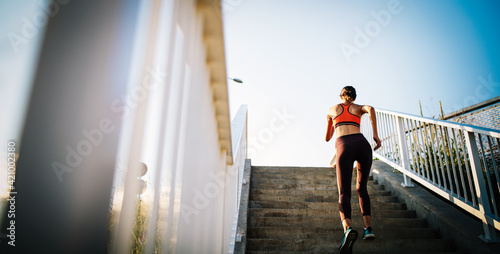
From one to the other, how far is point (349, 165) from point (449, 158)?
7.39 ft

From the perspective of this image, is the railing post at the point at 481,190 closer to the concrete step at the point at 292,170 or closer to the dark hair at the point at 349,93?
the dark hair at the point at 349,93

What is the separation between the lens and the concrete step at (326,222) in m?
3.27

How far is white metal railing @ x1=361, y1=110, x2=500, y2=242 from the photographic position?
8.27 feet

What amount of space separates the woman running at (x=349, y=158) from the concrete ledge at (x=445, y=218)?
0.96 meters

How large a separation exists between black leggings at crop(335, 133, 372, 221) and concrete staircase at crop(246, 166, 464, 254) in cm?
61

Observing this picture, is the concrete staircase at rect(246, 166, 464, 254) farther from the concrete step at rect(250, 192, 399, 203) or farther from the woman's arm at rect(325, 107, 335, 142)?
the woman's arm at rect(325, 107, 335, 142)

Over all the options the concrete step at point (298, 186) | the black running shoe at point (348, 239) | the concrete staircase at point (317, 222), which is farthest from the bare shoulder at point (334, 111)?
the concrete step at point (298, 186)

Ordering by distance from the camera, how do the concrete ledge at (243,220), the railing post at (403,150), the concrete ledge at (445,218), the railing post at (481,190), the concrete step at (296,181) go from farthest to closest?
the concrete step at (296,181)
the railing post at (403,150)
the concrete ledge at (243,220)
the concrete ledge at (445,218)
the railing post at (481,190)

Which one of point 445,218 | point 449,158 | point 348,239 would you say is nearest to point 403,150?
point 449,158

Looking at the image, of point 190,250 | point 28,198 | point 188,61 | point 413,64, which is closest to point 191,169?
point 190,250

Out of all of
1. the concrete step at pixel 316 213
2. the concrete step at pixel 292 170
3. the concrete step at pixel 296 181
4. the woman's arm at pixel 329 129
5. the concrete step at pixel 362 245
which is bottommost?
the concrete step at pixel 362 245

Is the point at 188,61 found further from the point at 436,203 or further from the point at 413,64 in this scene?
the point at 413,64

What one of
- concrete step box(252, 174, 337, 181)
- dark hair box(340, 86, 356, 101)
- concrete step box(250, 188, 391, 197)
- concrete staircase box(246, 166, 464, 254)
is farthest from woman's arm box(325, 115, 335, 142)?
concrete step box(252, 174, 337, 181)

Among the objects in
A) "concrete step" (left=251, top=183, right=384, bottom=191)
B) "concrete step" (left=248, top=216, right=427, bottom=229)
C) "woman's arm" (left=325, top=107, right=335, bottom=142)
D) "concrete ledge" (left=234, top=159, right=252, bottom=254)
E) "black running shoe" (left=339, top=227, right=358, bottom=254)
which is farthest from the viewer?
"concrete step" (left=251, top=183, right=384, bottom=191)
